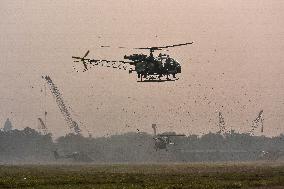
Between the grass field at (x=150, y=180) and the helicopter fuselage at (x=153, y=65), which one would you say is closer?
the grass field at (x=150, y=180)

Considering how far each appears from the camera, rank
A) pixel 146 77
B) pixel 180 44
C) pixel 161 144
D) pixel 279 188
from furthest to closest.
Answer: pixel 161 144 < pixel 146 77 < pixel 180 44 < pixel 279 188

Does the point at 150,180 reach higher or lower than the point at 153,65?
lower

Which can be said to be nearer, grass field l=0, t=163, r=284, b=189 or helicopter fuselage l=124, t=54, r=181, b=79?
grass field l=0, t=163, r=284, b=189

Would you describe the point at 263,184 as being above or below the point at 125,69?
below

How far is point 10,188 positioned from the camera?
1948 inches

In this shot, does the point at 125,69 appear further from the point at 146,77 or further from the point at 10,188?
the point at 10,188

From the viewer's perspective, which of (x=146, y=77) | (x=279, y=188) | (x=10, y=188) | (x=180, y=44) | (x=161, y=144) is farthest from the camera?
(x=161, y=144)

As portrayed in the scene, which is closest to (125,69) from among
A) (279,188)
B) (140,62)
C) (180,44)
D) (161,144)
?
→ (140,62)

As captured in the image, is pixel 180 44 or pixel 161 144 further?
pixel 161 144

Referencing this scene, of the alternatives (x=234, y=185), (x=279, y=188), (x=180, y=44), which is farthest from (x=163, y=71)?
(x=279, y=188)

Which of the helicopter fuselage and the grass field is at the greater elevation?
the helicopter fuselage

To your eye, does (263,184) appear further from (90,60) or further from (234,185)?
(90,60)

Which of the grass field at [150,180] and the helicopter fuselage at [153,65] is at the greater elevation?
the helicopter fuselage at [153,65]

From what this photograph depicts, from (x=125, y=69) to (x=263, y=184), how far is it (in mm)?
24938
